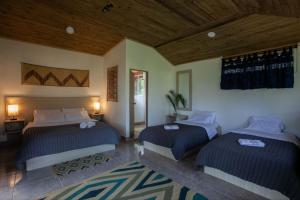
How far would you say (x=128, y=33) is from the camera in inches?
171

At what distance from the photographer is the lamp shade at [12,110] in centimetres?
407

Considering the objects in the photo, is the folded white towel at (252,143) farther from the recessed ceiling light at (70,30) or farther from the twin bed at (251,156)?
the recessed ceiling light at (70,30)

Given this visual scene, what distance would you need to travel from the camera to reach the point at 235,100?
4496 mm

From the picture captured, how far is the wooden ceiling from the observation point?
2982 millimetres

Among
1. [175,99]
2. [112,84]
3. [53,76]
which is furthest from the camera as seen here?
[175,99]

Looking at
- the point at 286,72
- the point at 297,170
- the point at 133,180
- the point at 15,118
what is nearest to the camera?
the point at 297,170

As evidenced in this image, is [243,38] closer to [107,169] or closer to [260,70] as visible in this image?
[260,70]

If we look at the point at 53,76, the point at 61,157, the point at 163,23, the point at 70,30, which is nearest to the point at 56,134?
the point at 61,157

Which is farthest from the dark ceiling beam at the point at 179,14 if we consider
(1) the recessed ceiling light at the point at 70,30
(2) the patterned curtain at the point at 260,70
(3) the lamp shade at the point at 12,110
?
(3) the lamp shade at the point at 12,110

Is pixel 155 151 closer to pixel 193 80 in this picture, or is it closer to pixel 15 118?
pixel 193 80

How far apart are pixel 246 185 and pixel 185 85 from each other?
12.4ft

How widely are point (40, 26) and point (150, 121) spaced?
391 centimetres

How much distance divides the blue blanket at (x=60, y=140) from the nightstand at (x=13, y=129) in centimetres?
90

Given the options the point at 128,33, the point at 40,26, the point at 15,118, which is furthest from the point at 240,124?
the point at 15,118
